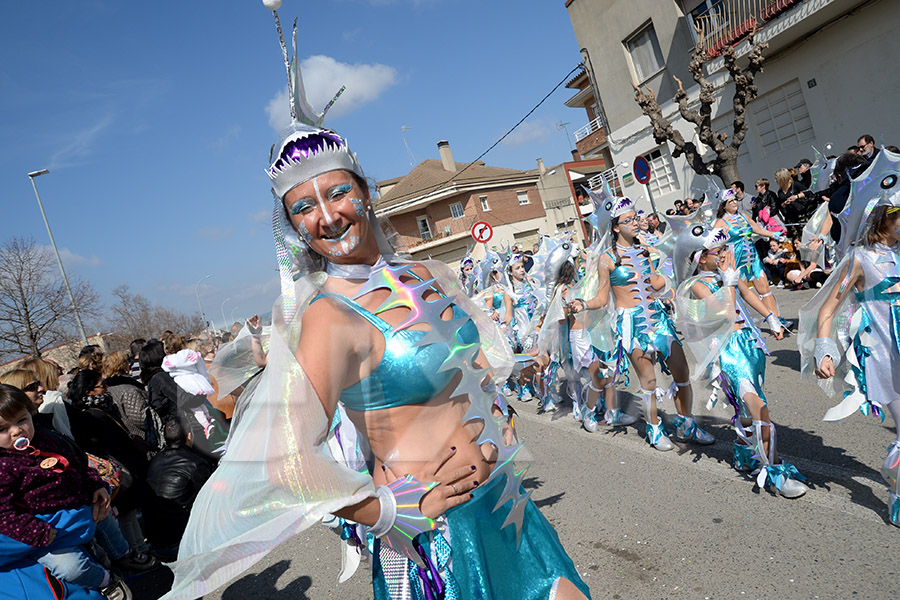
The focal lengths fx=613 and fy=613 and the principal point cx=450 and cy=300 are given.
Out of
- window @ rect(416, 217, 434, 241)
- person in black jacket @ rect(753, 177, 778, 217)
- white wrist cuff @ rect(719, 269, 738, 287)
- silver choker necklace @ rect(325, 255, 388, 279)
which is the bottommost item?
white wrist cuff @ rect(719, 269, 738, 287)

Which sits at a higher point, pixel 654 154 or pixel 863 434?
pixel 654 154

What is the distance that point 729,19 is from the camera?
15938mm

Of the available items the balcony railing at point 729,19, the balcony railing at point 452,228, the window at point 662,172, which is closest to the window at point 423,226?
the balcony railing at point 452,228

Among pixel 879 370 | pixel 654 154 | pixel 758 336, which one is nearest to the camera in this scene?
pixel 879 370

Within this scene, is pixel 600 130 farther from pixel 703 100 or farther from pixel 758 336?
pixel 758 336

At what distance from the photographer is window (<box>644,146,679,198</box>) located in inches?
753

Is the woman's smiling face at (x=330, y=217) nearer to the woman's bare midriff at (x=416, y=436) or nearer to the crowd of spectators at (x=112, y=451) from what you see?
the woman's bare midriff at (x=416, y=436)

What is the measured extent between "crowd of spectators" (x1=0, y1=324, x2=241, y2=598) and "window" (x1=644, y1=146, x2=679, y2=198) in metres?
16.4

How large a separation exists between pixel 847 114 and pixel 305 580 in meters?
15.2

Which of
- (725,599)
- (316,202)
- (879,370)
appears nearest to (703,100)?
(879,370)

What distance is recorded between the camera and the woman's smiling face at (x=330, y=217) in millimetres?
1867

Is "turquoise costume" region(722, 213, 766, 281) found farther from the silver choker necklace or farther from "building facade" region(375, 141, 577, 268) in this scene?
"building facade" region(375, 141, 577, 268)

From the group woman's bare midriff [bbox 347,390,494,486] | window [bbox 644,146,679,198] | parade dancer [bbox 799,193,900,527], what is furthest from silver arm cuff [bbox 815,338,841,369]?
window [bbox 644,146,679,198]

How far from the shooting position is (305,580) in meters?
4.70
